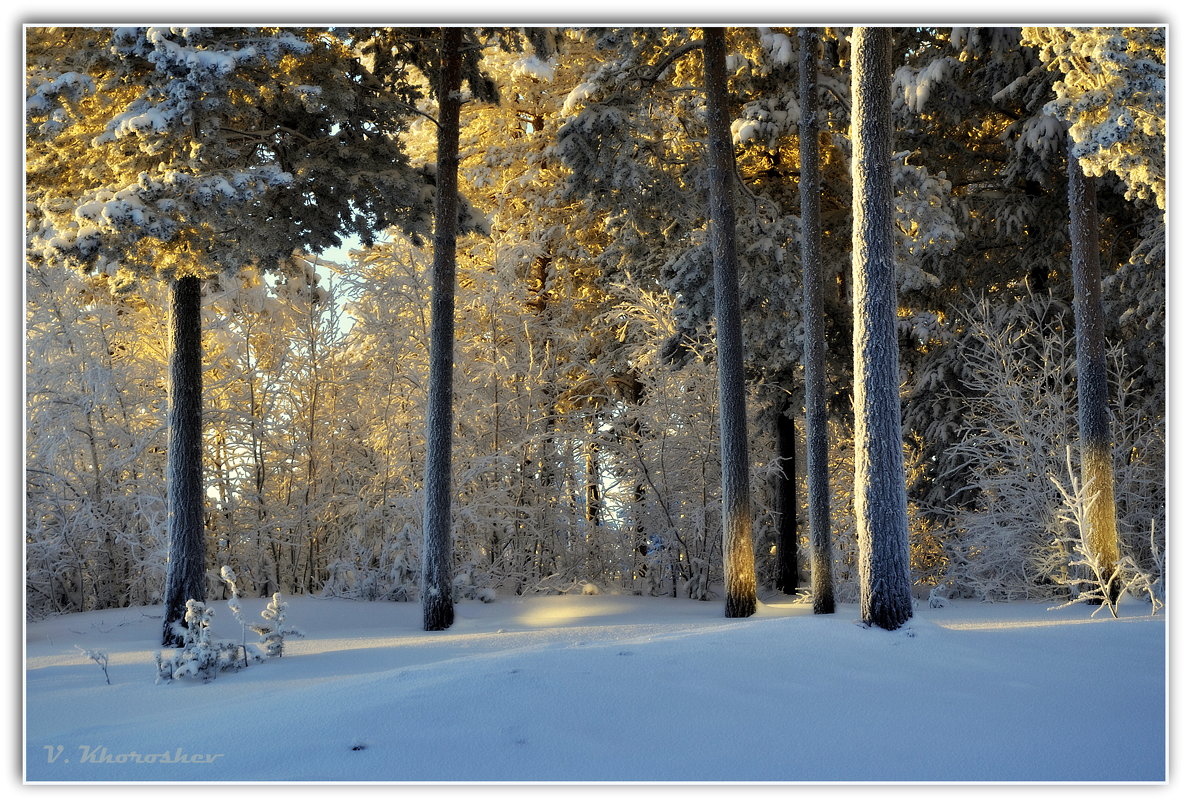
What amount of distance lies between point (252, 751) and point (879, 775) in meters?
2.70

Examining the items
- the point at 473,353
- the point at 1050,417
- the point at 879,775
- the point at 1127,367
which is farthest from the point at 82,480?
the point at 1127,367

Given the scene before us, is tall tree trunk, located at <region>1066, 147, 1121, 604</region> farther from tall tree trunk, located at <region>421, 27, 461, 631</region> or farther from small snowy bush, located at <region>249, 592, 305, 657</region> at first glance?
small snowy bush, located at <region>249, 592, 305, 657</region>

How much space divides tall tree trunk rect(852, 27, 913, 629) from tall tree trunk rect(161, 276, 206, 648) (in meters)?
5.65

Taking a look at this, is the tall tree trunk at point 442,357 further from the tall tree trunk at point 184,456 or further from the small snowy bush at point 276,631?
the small snowy bush at point 276,631

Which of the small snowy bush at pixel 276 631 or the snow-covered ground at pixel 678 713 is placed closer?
the snow-covered ground at pixel 678 713

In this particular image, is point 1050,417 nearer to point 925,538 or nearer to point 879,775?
point 925,538

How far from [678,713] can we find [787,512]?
944 cm

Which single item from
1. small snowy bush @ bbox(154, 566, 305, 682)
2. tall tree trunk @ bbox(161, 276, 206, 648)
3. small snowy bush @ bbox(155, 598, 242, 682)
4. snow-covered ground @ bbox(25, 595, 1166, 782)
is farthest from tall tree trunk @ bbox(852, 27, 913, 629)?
tall tree trunk @ bbox(161, 276, 206, 648)

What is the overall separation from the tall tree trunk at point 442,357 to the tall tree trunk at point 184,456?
2.07 metres

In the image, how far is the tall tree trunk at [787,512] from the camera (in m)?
13.7

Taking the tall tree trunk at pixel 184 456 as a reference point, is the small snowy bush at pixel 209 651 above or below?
below

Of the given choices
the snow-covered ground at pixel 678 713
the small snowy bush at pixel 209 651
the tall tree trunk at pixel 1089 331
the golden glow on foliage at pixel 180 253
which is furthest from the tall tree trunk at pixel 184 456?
the tall tree trunk at pixel 1089 331

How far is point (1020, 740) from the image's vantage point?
4.36m

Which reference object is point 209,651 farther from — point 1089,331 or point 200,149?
point 1089,331
